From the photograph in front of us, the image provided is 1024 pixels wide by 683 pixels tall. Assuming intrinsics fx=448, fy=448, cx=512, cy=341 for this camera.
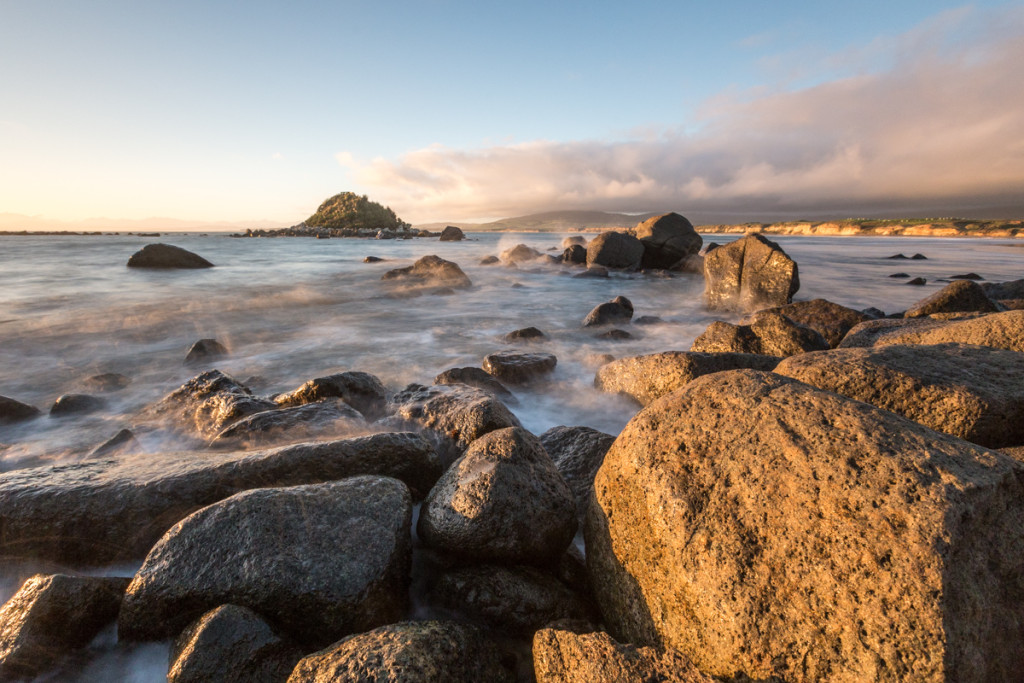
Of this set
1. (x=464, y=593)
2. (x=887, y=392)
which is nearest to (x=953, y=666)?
(x=464, y=593)

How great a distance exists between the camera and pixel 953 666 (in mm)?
1399

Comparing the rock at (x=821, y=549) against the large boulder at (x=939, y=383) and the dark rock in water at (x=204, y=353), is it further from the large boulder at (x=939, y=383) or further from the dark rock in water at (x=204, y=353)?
the dark rock in water at (x=204, y=353)

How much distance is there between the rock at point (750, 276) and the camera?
32.3 feet

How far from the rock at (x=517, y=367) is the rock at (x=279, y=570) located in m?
3.73

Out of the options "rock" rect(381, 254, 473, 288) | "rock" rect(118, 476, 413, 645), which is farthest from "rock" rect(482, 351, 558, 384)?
"rock" rect(381, 254, 473, 288)

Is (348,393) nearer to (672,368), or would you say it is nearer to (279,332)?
(672,368)

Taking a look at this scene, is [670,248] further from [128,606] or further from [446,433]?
[128,606]

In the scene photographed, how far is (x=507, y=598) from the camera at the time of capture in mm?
2178

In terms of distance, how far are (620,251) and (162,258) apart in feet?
64.3

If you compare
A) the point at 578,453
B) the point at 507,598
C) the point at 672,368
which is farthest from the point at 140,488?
the point at 672,368

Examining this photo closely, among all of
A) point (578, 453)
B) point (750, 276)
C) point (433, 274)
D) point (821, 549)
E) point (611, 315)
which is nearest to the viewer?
point (821, 549)

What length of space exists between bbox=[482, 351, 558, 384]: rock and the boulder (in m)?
14.7

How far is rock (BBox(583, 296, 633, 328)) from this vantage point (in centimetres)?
956

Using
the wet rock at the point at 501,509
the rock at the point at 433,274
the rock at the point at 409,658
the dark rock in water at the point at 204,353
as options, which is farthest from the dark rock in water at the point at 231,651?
the rock at the point at 433,274
